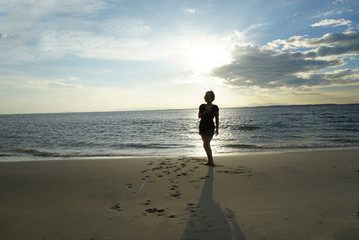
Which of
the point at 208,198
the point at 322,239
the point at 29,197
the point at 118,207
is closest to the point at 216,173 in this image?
the point at 208,198

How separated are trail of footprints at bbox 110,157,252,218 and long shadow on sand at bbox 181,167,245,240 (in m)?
0.17

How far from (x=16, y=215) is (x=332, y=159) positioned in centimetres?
887

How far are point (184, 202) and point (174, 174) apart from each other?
188 centimetres

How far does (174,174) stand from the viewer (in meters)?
5.93

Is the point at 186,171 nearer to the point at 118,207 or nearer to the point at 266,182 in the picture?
the point at 266,182

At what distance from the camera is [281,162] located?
7473mm

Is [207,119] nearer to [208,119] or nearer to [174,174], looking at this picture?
[208,119]

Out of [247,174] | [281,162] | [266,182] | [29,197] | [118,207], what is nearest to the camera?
[118,207]

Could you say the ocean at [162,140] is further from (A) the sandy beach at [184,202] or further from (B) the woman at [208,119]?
(A) the sandy beach at [184,202]

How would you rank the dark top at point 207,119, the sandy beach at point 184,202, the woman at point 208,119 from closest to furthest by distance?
1. the sandy beach at point 184,202
2. the woman at point 208,119
3. the dark top at point 207,119

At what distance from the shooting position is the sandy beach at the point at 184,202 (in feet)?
9.82

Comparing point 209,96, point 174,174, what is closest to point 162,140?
point 209,96

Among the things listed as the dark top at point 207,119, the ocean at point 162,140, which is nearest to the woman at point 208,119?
the dark top at point 207,119

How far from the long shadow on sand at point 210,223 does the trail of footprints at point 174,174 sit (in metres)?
0.17
